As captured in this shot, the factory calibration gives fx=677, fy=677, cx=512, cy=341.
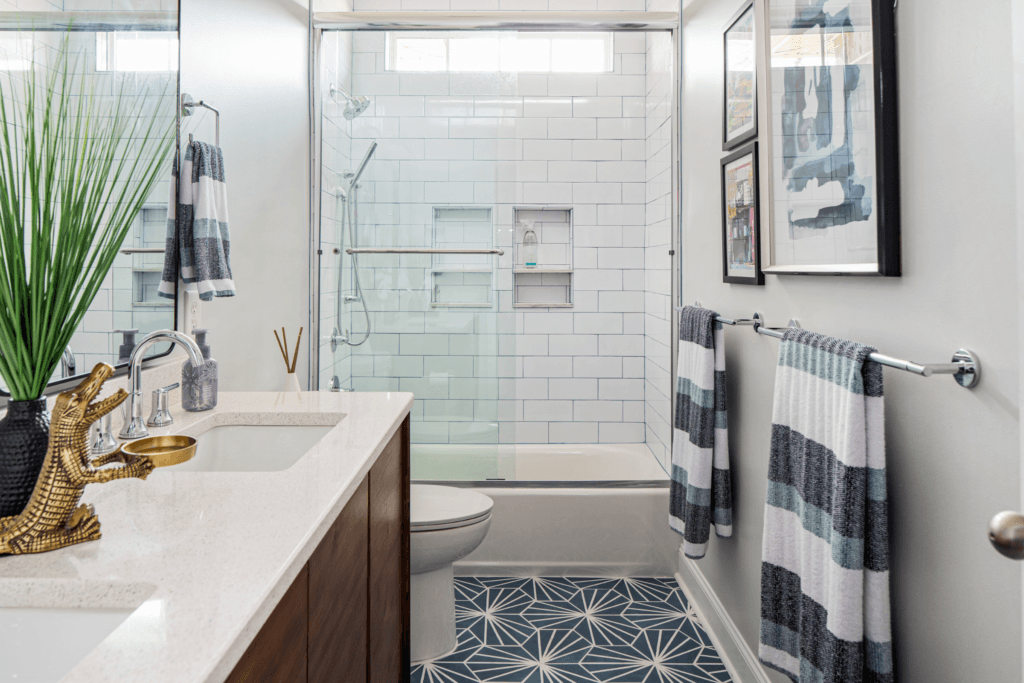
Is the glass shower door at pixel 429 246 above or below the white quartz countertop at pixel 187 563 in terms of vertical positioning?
above

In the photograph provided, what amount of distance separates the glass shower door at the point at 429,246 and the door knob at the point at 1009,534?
2.16 metres

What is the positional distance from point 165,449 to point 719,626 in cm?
185

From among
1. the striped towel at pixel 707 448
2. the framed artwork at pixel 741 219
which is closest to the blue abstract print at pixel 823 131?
the framed artwork at pixel 741 219

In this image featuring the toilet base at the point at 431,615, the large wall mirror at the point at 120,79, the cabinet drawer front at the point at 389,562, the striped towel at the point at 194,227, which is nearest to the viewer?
the large wall mirror at the point at 120,79

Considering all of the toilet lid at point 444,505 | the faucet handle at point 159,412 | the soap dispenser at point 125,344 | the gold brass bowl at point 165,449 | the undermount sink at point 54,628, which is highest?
the soap dispenser at point 125,344

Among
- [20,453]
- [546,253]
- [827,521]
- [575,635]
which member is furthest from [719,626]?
[546,253]

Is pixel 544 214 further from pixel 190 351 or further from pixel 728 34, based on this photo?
pixel 190 351

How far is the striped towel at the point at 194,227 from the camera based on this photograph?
1763mm

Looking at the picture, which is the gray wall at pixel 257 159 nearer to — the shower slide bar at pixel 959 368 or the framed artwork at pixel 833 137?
the framed artwork at pixel 833 137

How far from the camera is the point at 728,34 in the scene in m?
2.09

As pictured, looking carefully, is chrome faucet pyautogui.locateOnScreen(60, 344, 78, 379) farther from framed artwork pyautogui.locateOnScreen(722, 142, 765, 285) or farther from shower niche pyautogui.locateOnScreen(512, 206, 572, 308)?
shower niche pyautogui.locateOnScreen(512, 206, 572, 308)

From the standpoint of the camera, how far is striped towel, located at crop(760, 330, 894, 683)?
115 cm

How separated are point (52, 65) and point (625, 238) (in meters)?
2.97

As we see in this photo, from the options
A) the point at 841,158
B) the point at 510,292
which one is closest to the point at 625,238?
the point at 510,292
